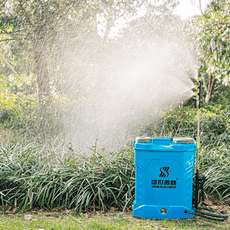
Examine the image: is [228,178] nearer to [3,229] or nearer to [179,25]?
[3,229]

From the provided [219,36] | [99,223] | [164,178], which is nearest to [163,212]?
[164,178]

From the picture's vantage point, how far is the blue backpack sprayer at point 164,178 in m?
2.70

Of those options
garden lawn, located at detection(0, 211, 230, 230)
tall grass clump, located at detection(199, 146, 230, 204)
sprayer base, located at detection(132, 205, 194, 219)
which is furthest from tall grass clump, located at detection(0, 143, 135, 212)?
tall grass clump, located at detection(199, 146, 230, 204)

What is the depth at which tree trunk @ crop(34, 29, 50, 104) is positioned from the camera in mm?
6812

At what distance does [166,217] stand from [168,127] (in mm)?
3798

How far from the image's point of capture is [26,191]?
129 inches

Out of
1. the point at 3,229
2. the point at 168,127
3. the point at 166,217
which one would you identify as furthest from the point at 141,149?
the point at 168,127

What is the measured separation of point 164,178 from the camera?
2717mm

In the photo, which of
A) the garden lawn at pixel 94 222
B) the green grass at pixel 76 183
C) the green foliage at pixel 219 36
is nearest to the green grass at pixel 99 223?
the garden lawn at pixel 94 222

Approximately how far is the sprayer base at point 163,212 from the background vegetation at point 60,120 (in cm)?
36

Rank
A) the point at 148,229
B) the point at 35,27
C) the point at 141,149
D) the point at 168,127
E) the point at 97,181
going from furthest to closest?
1. the point at 35,27
2. the point at 168,127
3. the point at 97,181
4. the point at 141,149
5. the point at 148,229

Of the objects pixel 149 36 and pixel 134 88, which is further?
pixel 149 36

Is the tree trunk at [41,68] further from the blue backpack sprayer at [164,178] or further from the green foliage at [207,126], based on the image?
the blue backpack sprayer at [164,178]

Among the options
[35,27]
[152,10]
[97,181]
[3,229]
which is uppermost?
[152,10]
